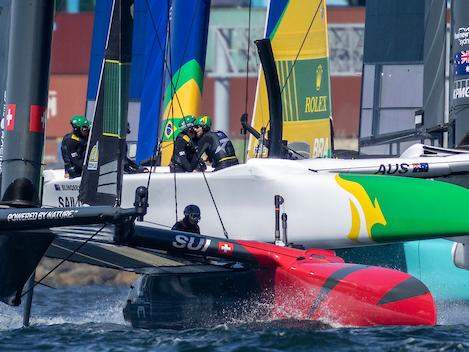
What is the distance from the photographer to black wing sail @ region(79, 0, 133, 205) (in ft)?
24.2

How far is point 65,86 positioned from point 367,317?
23741 mm

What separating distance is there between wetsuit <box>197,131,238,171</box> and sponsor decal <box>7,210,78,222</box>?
2.45 meters

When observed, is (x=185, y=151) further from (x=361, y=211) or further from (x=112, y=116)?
(x=112, y=116)

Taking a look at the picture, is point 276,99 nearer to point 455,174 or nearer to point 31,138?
point 455,174

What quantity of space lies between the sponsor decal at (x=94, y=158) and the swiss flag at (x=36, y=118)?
356 mm

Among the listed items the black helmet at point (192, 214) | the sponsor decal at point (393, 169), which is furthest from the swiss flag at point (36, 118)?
the sponsor decal at point (393, 169)

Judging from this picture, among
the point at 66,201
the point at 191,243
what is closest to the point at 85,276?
the point at 66,201

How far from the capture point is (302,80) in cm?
1180

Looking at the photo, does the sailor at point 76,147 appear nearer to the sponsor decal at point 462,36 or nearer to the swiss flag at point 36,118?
the swiss flag at point 36,118

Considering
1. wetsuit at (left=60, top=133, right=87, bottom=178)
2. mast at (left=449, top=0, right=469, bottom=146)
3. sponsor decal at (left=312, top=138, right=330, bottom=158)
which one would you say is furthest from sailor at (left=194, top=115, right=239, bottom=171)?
sponsor decal at (left=312, top=138, right=330, bottom=158)

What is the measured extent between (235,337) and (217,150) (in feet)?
8.51

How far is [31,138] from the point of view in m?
7.35

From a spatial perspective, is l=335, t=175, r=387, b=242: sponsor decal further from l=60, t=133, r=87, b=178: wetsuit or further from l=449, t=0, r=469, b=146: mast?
l=60, t=133, r=87, b=178: wetsuit

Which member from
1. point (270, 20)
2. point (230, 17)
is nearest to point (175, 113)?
point (270, 20)
